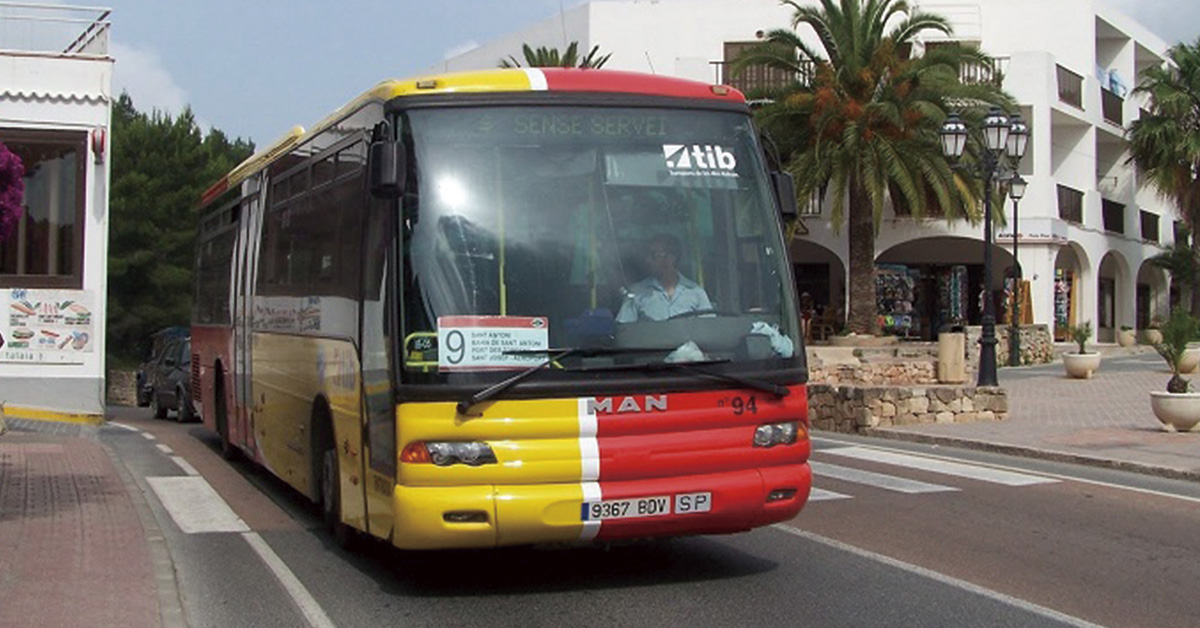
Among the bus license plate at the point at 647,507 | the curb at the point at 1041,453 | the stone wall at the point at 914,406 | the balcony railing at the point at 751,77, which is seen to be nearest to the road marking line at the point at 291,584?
the bus license plate at the point at 647,507

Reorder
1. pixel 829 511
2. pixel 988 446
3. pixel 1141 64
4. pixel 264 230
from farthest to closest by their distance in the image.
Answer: pixel 1141 64, pixel 988 446, pixel 264 230, pixel 829 511

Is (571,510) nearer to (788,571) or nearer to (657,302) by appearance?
(657,302)

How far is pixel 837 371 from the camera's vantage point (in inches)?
1054

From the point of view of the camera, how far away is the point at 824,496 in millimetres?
12008

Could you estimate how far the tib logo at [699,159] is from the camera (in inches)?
309

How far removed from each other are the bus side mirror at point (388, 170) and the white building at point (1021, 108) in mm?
33323

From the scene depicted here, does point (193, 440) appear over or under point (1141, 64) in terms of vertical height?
under

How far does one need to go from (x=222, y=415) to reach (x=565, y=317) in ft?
30.1

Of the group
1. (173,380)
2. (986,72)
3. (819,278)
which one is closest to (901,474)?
(173,380)

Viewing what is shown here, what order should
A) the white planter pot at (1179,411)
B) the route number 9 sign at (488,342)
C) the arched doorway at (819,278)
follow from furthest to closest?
1. the arched doorway at (819,278)
2. the white planter pot at (1179,411)
3. the route number 9 sign at (488,342)

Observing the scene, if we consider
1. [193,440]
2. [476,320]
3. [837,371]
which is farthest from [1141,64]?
[476,320]

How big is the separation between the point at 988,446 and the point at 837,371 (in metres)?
10.2

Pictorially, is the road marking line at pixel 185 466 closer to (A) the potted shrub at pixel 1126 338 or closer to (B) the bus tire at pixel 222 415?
(B) the bus tire at pixel 222 415

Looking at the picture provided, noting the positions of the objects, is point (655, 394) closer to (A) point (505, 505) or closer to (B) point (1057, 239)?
(A) point (505, 505)
